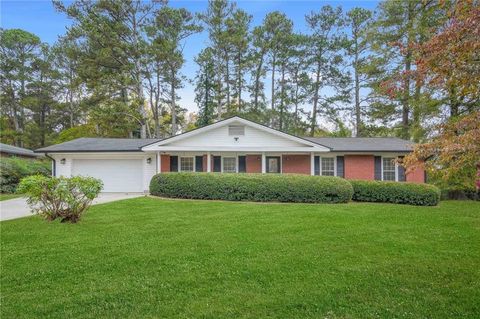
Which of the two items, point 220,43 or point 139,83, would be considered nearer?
point 139,83

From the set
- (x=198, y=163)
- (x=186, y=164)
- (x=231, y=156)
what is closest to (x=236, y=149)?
(x=231, y=156)

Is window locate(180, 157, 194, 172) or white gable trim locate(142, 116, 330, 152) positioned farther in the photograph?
window locate(180, 157, 194, 172)

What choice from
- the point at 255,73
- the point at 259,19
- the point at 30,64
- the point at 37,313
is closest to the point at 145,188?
the point at 37,313

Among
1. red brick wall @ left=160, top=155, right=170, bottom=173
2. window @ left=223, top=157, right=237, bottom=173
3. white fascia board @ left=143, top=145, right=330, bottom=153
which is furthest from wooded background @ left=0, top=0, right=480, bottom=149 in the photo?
window @ left=223, top=157, right=237, bottom=173

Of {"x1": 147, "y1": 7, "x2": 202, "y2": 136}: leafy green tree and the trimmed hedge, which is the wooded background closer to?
{"x1": 147, "y1": 7, "x2": 202, "y2": 136}: leafy green tree

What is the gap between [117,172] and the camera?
1838 cm

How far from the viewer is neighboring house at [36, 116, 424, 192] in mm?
16953

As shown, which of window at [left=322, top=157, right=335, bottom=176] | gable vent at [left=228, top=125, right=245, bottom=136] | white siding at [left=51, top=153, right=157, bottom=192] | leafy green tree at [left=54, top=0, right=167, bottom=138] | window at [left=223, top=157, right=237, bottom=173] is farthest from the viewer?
leafy green tree at [left=54, top=0, right=167, bottom=138]

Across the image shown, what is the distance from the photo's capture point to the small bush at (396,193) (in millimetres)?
13508

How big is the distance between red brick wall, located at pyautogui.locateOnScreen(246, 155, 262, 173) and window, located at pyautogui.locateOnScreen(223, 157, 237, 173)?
769 mm

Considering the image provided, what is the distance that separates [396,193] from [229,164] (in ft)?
29.1

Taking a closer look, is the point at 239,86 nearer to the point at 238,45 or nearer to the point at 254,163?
the point at 238,45

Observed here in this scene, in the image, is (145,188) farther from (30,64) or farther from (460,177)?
(30,64)

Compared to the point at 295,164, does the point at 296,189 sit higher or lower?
lower
